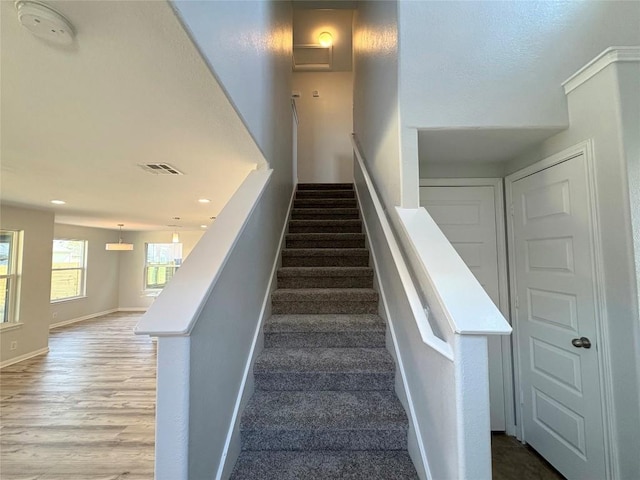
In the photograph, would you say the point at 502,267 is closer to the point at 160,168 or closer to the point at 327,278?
the point at 327,278

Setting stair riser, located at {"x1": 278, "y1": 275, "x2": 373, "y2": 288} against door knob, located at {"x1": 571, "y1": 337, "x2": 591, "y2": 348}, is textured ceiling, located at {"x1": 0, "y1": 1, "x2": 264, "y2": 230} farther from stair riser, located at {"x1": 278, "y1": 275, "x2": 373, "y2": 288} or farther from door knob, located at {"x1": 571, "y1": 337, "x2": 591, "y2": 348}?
door knob, located at {"x1": 571, "y1": 337, "x2": 591, "y2": 348}

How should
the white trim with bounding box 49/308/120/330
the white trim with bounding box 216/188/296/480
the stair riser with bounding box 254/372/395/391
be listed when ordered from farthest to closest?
1. the white trim with bounding box 49/308/120/330
2. the stair riser with bounding box 254/372/395/391
3. the white trim with bounding box 216/188/296/480

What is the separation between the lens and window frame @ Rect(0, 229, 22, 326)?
418cm

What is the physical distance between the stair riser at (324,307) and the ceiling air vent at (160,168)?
52.4 inches

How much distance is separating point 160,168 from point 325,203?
2.09 metres

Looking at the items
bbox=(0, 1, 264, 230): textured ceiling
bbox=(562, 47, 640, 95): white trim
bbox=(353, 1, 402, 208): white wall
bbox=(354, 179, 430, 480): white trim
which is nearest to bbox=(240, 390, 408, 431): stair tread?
bbox=(354, 179, 430, 480): white trim

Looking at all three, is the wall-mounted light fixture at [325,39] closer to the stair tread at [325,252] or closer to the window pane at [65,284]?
the stair tread at [325,252]

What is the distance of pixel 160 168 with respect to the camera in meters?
2.16

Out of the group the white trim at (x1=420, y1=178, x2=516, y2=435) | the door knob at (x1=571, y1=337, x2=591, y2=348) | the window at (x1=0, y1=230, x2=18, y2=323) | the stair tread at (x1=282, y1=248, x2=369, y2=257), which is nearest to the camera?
the door knob at (x1=571, y1=337, x2=591, y2=348)

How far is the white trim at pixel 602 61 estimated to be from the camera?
55.0 inches

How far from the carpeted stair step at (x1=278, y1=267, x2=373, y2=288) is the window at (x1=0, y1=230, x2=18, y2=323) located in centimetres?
463

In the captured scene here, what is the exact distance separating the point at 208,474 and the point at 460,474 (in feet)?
3.17

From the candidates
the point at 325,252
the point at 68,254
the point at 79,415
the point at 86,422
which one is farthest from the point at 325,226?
the point at 68,254

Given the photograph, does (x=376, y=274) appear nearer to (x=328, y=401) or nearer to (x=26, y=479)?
(x=328, y=401)
